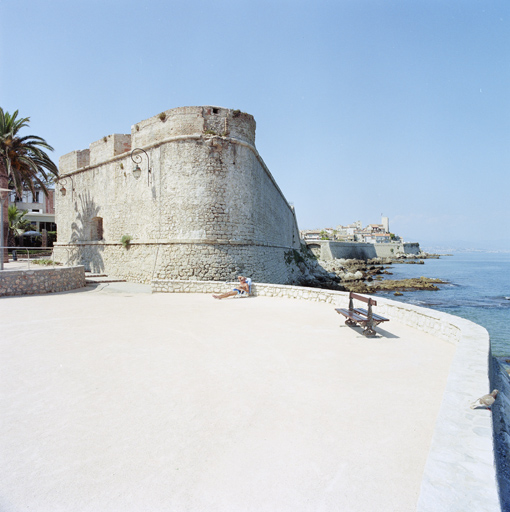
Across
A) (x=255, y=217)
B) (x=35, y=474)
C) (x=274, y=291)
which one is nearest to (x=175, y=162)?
(x=255, y=217)

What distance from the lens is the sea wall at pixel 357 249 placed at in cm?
5766

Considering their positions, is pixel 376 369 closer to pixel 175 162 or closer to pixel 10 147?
pixel 175 162

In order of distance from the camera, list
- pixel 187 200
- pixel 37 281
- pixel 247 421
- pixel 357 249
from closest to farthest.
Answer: pixel 247 421 → pixel 37 281 → pixel 187 200 → pixel 357 249

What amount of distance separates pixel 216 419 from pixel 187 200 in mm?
12130

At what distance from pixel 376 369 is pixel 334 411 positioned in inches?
54.7

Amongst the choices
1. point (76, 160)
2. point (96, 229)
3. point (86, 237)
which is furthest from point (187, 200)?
point (76, 160)

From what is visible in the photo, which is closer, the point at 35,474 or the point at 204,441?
the point at 35,474

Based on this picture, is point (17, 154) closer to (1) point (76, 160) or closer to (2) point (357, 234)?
(1) point (76, 160)

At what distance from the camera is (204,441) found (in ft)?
8.99

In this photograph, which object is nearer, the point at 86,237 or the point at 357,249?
the point at 86,237

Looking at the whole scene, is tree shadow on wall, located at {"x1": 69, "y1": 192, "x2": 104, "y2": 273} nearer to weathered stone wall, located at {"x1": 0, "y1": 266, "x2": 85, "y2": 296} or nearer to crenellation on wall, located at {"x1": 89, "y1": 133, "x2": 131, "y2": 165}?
crenellation on wall, located at {"x1": 89, "y1": 133, "x2": 131, "y2": 165}

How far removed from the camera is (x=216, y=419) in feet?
10.2

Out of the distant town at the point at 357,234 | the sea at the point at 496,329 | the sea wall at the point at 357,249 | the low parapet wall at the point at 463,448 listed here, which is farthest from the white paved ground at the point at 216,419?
the distant town at the point at 357,234

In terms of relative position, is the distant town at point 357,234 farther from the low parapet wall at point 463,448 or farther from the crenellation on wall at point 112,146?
the low parapet wall at point 463,448
